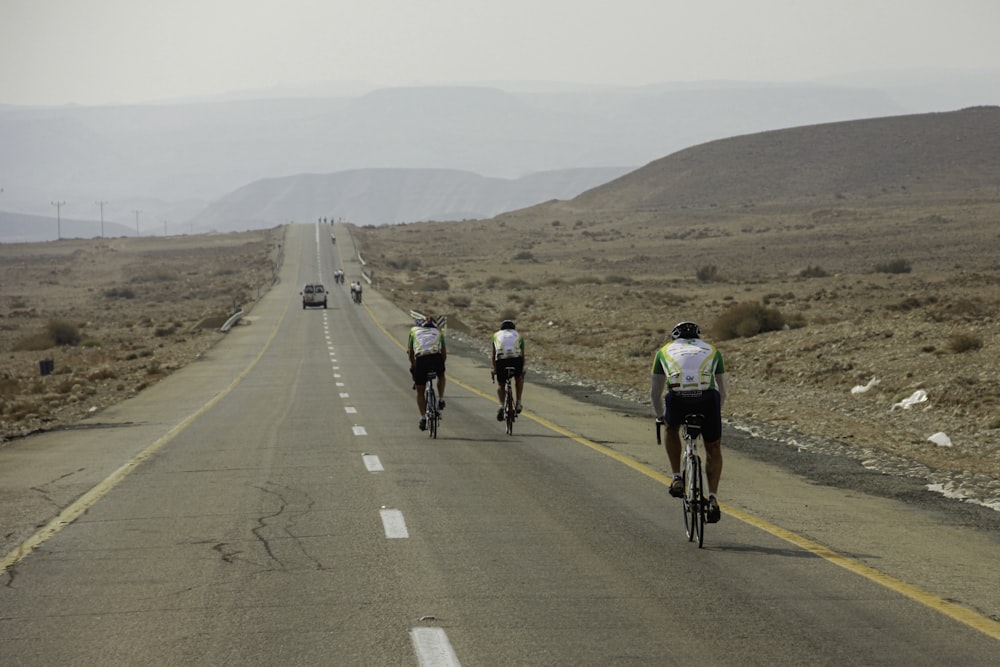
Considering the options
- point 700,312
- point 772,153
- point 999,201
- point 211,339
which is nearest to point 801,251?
point 999,201

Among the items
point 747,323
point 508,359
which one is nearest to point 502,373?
point 508,359

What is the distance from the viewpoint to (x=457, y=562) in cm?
953

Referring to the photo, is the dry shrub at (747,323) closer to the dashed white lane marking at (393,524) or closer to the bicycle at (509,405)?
the bicycle at (509,405)

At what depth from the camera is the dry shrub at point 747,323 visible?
3975cm

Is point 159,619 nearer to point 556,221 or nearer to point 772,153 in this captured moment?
point 556,221

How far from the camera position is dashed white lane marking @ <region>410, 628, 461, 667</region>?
A: 671 cm

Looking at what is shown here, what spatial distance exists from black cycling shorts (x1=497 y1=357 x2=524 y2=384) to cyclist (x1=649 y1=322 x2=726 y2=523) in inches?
360

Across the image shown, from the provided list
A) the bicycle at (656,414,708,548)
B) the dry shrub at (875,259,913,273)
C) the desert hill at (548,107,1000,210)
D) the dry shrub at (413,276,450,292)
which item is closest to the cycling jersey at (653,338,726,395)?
the bicycle at (656,414,708,548)

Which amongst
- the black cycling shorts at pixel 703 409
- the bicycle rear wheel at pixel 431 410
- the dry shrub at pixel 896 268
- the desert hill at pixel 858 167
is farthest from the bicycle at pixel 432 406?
the desert hill at pixel 858 167

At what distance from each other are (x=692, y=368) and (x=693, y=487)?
1.00 m

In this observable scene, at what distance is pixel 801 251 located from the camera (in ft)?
351

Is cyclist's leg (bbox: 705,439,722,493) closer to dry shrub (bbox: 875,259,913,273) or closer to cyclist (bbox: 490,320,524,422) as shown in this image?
cyclist (bbox: 490,320,524,422)

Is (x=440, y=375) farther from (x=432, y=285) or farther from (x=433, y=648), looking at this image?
(x=432, y=285)

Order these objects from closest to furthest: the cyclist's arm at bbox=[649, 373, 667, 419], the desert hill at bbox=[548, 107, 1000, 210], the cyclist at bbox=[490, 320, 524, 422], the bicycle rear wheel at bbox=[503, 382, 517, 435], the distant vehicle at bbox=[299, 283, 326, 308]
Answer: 1. the cyclist's arm at bbox=[649, 373, 667, 419]
2. the bicycle rear wheel at bbox=[503, 382, 517, 435]
3. the cyclist at bbox=[490, 320, 524, 422]
4. the distant vehicle at bbox=[299, 283, 326, 308]
5. the desert hill at bbox=[548, 107, 1000, 210]
